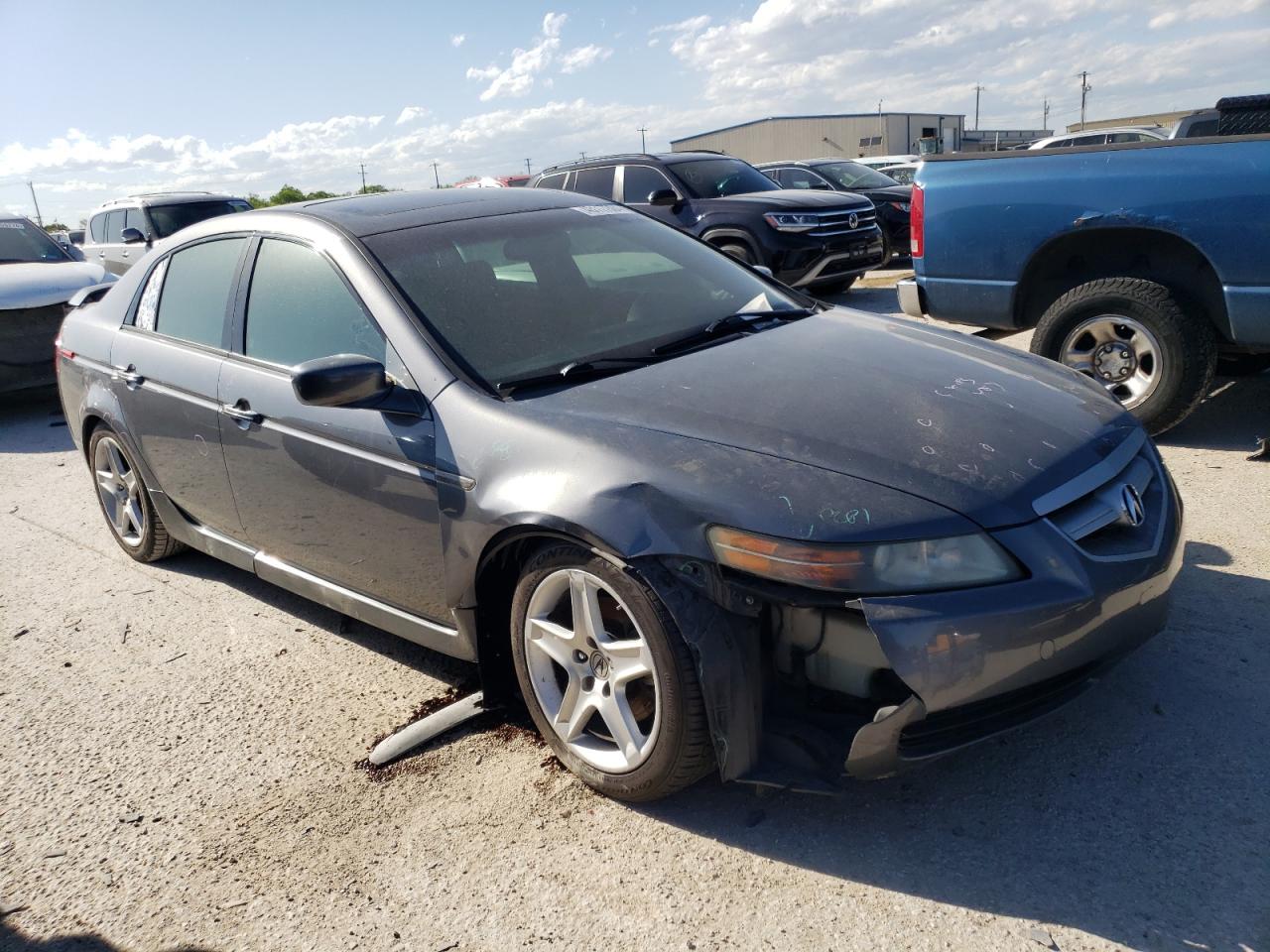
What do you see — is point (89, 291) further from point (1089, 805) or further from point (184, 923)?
point (1089, 805)

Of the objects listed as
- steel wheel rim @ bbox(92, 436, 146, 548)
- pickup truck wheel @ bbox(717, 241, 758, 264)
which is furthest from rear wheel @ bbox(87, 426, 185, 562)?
pickup truck wheel @ bbox(717, 241, 758, 264)

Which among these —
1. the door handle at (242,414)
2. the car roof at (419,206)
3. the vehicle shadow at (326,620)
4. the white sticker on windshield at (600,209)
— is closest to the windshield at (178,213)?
the vehicle shadow at (326,620)

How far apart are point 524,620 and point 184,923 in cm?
115

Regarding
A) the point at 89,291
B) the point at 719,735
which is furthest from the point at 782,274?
the point at 719,735

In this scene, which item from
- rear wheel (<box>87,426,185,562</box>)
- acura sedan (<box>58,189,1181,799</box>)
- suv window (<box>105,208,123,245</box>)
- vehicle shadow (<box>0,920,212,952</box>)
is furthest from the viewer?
suv window (<box>105,208,123,245</box>)

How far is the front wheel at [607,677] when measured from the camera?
257 centimetres

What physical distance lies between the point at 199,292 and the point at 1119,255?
4.59 meters

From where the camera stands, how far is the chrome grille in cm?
1077

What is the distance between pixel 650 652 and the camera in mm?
2604

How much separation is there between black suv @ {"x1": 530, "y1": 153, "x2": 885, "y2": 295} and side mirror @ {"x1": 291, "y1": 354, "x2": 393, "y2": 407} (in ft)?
24.3

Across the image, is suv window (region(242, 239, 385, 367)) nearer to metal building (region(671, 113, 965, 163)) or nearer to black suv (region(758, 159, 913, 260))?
black suv (region(758, 159, 913, 260))

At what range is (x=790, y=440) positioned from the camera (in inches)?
105

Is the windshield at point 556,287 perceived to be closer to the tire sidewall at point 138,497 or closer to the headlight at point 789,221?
the tire sidewall at point 138,497

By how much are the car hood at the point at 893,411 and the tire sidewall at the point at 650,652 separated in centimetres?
42
